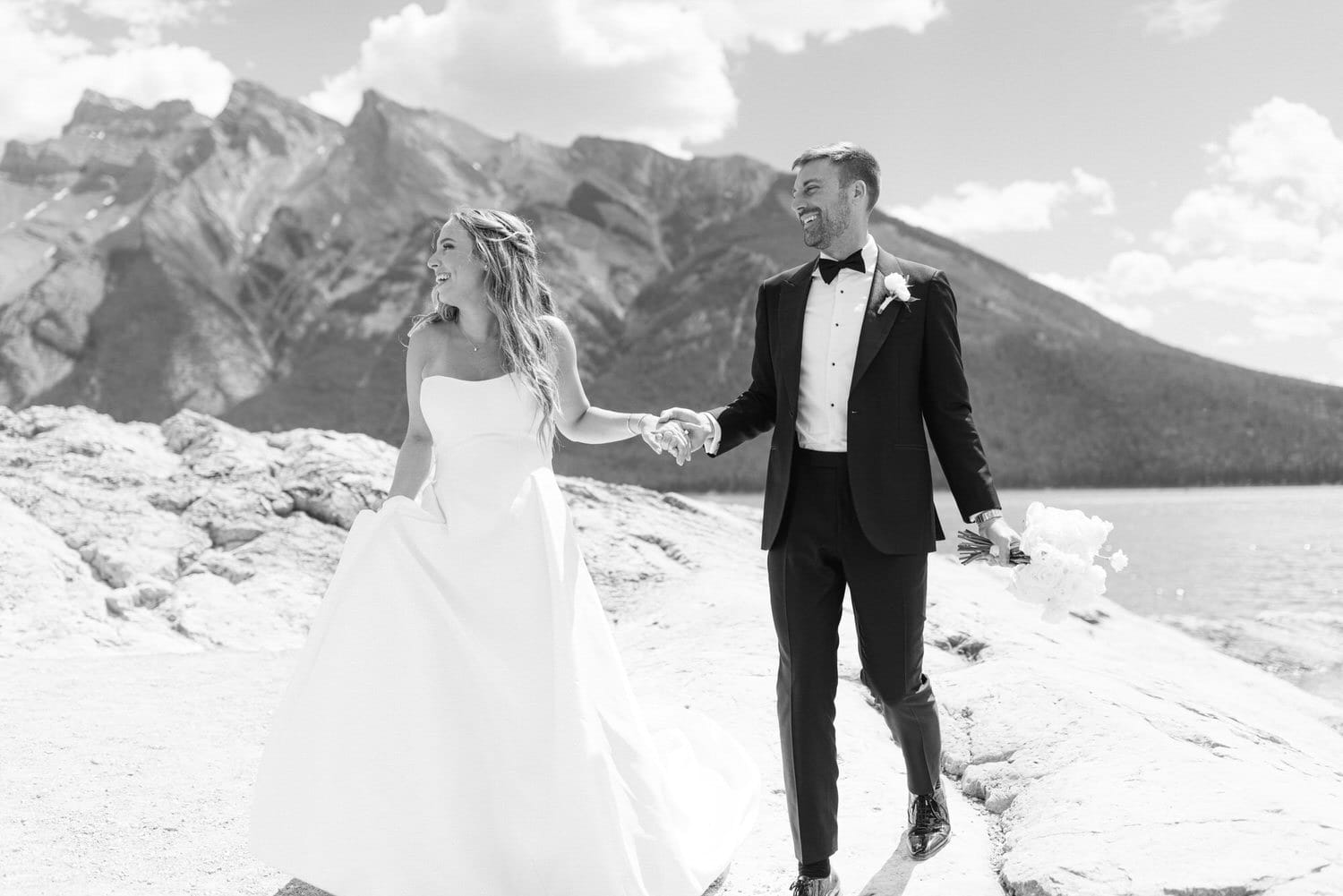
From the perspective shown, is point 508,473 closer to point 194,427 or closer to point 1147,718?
point 1147,718

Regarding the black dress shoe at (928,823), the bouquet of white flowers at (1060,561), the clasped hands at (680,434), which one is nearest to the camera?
the bouquet of white flowers at (1060,561)

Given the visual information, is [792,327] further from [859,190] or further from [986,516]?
[986,516]

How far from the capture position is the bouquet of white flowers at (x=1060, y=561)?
11.1 feet

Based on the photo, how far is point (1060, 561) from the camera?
3385mm

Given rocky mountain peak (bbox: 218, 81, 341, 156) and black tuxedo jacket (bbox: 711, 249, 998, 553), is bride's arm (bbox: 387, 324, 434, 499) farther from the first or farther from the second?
rocky mountain peak (bbox: 218, 81, 341, 156)

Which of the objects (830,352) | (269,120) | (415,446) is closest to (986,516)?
(830,352)

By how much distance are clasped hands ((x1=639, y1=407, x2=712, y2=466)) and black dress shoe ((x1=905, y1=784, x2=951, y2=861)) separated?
1.54 metres

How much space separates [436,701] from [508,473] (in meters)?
0.84

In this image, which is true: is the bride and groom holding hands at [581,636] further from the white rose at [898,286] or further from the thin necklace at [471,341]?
the thin necklace at [471,341]

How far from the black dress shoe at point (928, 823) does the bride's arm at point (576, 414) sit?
5.65 ft

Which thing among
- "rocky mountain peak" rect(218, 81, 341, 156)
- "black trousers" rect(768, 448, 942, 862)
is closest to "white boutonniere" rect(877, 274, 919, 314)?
"black trousers" rect(768, 448, 942, 862)

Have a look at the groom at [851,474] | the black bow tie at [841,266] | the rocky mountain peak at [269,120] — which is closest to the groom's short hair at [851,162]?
the groom at [851,474]

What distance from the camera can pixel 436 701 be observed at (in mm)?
3504

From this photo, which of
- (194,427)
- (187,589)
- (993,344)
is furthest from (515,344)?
(993,344)
